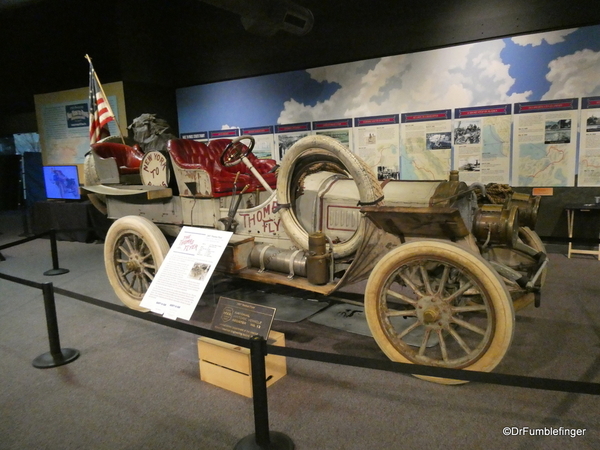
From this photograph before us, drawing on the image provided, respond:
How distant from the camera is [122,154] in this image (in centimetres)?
551

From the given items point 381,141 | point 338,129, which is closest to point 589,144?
point 381,141

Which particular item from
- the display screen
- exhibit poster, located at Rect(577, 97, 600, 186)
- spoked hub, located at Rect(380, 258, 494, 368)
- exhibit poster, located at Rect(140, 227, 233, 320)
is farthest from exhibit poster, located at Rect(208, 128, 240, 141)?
spoked hub, located at Rect(380, 258, 494, 368)

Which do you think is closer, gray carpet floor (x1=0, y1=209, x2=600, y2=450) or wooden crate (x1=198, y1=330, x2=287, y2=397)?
gray carpet floor (x1=0, y1=209, x2=600, y2=450)

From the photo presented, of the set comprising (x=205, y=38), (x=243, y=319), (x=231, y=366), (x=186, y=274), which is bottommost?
(x=231, y=366)

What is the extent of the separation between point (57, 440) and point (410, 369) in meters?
1.98

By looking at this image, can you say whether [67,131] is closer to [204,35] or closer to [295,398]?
[204,35]

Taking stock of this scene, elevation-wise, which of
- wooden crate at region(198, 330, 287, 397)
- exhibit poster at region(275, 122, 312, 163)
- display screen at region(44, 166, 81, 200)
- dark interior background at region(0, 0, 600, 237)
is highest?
dark interior background at region(0, 0, 600, 237)

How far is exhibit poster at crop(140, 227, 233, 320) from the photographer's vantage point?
2752 millimetres

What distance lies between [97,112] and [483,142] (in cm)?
496

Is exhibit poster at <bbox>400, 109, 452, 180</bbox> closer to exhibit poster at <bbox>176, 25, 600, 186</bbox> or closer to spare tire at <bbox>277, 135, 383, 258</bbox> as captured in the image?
exhibit poster at <bbox>176, 25, 600, 186</bbox>

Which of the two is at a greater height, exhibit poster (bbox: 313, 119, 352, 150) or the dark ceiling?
the dark ceiling

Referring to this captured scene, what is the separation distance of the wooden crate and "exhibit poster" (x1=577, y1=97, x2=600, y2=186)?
15.1ft

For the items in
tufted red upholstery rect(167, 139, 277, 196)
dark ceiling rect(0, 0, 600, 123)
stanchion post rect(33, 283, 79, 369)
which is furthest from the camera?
dark ceiling rect(0, 0, 600, 123)

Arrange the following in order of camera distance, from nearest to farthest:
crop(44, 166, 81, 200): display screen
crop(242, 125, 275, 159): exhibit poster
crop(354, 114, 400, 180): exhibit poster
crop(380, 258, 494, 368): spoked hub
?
crop(380, 258, 494, 368): spoked hub, crop(354, 114, 400, 180): exhibit poster, crop(242, 125, 275, 159): exhibit poster, crop(44, 166, 81, 200): display screen
